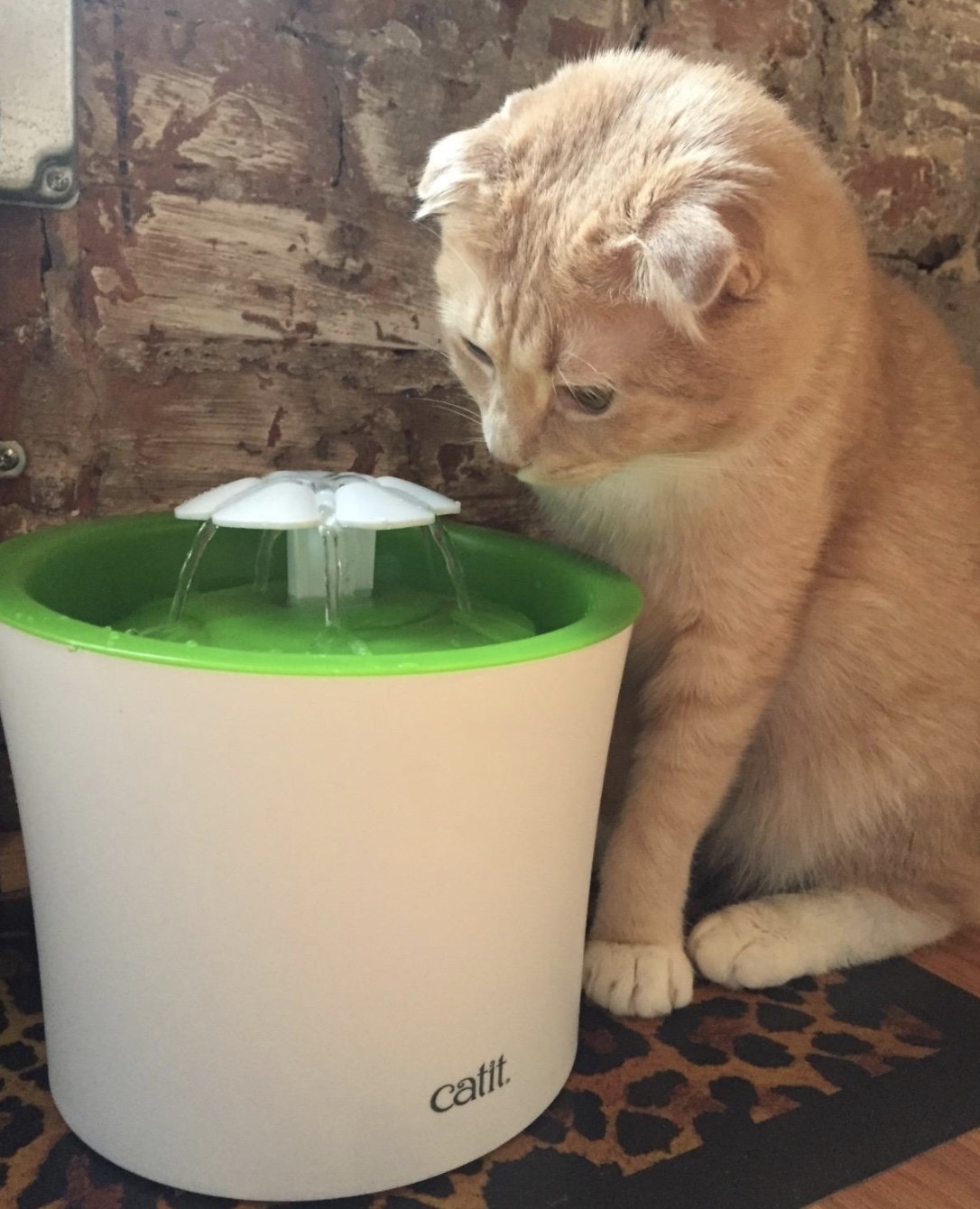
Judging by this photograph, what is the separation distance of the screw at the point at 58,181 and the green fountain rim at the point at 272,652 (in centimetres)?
30

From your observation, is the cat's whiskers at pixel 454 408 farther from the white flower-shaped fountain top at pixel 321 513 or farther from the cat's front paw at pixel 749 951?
the cat's front paw at pixel 749 951

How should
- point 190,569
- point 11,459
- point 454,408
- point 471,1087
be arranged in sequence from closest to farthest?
point 471,1087 < point 190,569 < point 11,459 < point 454,408

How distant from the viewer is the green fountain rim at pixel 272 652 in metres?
0.63

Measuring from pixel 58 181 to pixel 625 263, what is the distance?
0.51m

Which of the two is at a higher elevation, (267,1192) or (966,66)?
(966,66)

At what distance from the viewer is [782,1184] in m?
0.79

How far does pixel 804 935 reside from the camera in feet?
3.52

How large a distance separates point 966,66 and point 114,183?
3.86 feet

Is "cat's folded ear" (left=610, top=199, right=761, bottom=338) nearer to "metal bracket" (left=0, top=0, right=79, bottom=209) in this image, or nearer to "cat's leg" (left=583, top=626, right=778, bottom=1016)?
"cat's leg" (left=583, top=626, right=778, bottom=1016)

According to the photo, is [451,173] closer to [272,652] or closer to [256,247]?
[256,247]

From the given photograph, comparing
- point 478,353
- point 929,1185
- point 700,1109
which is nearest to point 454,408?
point 478,353

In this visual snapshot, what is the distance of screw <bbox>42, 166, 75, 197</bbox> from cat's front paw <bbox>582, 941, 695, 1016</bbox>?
2.76 feet

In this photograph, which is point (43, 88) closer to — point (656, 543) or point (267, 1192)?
point (656, 543)

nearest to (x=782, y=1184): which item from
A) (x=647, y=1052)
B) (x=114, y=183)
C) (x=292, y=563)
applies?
(x=647, y=1052)
